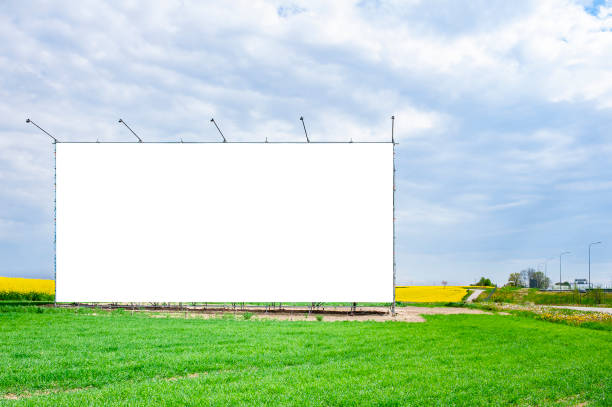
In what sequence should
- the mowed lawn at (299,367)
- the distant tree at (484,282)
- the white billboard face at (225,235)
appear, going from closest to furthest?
the mowed lawn at (299,367)
the white billboard face at (225,235)
the distant tree at (484,282)

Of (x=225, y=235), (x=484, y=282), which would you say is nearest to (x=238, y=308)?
(x=225, y=235)

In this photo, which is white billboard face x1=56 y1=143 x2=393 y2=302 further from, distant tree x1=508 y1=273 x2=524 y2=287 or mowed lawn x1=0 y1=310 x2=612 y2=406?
distant tree x1=508 y1=273 x2=524 y2=287

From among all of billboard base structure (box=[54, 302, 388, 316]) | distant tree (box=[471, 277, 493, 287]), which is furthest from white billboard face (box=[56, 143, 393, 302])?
distant tree (box=[471, 277, 493, 287])

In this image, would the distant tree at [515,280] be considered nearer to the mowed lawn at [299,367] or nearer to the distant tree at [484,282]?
the distant tree at [484,282]

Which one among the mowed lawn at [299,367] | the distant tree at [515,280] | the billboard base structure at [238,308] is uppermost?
the mowed lawn at [299,367]

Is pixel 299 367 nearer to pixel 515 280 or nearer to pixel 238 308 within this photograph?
pixel 238 308

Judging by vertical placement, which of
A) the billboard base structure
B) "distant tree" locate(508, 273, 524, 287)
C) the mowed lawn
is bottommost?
"distant tree" locate(508, 273, 524, 287)

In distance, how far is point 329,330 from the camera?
64.7 feet

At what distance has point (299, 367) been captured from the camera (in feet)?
39.7

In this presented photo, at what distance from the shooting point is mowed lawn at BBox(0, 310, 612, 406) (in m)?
9.48

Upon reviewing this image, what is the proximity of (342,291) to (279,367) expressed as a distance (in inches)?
642

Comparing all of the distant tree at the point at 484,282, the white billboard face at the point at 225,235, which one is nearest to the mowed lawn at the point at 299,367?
the white billboard face at the point at 225,235

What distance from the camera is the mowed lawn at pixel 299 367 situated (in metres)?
9.48

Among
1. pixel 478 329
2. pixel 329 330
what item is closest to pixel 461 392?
pixel 329 330
